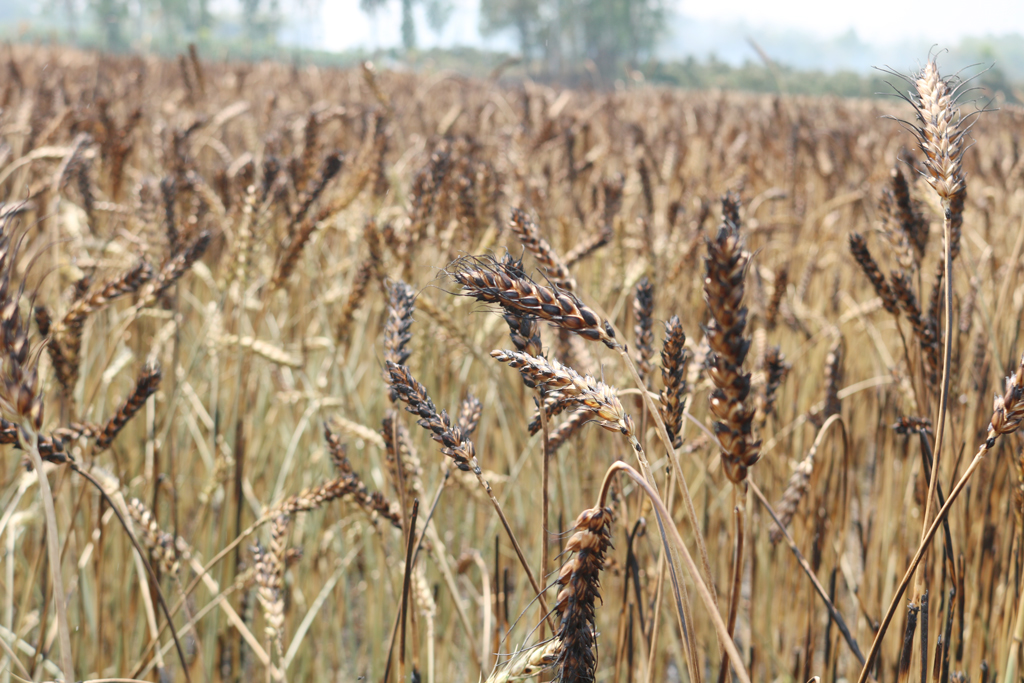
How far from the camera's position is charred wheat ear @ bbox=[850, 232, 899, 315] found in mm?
1031

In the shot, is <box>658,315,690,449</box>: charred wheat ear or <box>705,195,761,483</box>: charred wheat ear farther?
<box>658,315,690,449</box>: charred wheat ear

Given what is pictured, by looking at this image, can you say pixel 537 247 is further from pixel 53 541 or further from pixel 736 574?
pixel 53 541

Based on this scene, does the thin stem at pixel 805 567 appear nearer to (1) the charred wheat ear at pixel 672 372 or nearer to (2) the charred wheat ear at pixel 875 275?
(1) the charred wheat ear at pixel 672 372

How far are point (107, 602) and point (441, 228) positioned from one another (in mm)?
1324

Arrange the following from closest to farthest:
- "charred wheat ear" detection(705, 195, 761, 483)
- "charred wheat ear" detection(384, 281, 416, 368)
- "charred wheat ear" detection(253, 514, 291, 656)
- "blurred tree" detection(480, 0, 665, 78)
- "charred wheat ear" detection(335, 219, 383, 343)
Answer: "charred wheat ear" detection(705, 195, 761, 483) < "charred wheat ear" detection(384, 281, 416, 368) < "charred wheat ear" detection(253, 514, 291, 656) < "charred wheat ear" detection(335, 219, 383, 343) < "blurred tree" detection(480, 0, 665, 78)

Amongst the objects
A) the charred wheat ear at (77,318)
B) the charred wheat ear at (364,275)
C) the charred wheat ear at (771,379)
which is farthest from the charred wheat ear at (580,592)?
the charred wheat ear at (364,275)

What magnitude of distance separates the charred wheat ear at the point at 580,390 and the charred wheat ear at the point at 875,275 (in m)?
0.65

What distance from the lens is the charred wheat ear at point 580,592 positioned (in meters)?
0.53

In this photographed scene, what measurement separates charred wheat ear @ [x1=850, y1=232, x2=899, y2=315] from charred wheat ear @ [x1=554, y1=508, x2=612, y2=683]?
28.1 inches

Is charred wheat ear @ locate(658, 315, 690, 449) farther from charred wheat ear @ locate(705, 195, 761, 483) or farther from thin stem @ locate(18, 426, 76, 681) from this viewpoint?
thin stem @ locate(18, 426, 76, 681)

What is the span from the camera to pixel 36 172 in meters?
3.29

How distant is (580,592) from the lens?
1.75 feet

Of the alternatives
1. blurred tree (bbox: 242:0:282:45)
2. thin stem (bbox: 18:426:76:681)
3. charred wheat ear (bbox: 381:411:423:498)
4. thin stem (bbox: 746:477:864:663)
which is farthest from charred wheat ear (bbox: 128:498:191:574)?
blurred tree (bbox: 242:0:282:45)

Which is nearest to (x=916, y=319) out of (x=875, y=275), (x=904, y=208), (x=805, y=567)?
(x=875, y=275)
